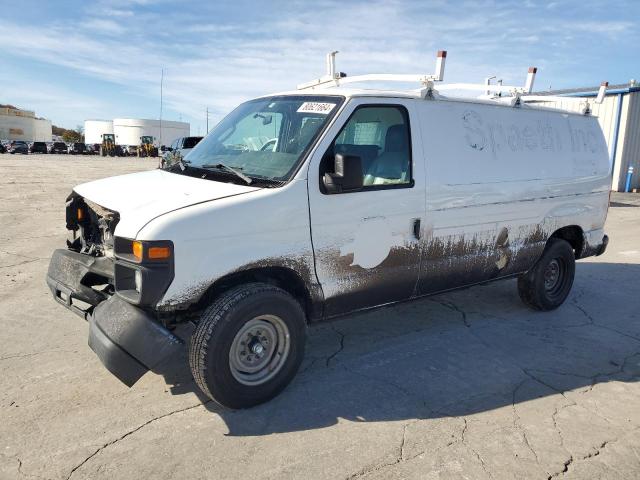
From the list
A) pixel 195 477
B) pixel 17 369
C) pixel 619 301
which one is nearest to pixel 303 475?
pixel 195 477

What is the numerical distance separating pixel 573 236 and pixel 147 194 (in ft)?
15.7

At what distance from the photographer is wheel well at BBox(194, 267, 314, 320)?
3.36 meters

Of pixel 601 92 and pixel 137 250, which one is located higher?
pixel 601 92

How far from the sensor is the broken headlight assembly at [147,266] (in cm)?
294

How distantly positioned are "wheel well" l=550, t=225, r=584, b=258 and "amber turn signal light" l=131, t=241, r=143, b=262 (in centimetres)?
448

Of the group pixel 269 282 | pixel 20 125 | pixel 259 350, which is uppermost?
pixel 20 125

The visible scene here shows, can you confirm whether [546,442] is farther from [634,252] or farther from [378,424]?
[634,252]

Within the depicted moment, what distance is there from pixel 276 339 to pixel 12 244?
21.2 ft

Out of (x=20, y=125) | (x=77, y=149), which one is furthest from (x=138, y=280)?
(x=20, y=125)

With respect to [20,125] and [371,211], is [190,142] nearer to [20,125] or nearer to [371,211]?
[371,211]

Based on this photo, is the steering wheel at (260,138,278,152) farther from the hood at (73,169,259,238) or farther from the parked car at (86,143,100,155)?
the parked car at (86,143,100,155)

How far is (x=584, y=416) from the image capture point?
351cm

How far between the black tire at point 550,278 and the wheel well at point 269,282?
9.63 feet

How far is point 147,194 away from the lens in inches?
135
